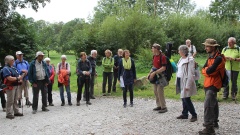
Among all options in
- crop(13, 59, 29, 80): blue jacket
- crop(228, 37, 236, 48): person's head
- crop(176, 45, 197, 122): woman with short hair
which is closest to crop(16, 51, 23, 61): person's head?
crop(13, 59, 29, 80): blue jacket

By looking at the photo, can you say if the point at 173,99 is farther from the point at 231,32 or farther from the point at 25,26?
the point at 231,32

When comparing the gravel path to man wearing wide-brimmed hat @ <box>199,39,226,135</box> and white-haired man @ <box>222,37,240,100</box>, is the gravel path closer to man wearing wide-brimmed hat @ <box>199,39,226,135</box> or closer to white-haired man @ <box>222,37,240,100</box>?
man wearing wide-brimmed hat @ <box>199,39,226,135</box>

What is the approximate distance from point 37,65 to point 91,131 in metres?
3.57

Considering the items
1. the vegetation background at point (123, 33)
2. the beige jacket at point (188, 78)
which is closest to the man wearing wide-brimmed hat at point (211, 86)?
the beige jacket at point (188, 78)

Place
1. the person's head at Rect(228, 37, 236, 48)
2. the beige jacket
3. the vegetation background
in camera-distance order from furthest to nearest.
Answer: the vegetation background < the person's head at Rect(228, 37, 236, 48) < the beige jacket

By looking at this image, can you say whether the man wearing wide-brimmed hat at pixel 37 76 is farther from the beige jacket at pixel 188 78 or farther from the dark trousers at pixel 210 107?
the dark trousers at pixel 210 107

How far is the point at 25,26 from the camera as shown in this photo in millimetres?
22219

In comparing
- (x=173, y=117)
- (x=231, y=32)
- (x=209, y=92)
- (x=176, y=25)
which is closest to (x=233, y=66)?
(x=173, y=117)

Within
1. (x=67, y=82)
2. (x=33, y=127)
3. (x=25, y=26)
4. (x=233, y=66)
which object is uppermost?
(x=25, y=26)

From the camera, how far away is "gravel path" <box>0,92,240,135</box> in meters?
6.15

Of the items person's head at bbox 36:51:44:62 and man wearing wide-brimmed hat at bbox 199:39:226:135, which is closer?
man wearing wide-brimmed hat at bbox 199:39:226:135

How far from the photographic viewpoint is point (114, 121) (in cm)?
712

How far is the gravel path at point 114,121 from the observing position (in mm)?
6148

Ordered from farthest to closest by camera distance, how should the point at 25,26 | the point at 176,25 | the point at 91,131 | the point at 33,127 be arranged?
the point at 176,25, the point at 25,26, the point at 33,127, the point at 91,131
